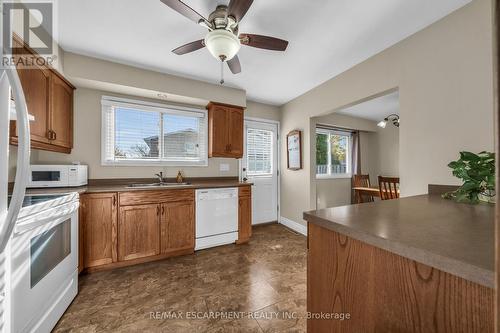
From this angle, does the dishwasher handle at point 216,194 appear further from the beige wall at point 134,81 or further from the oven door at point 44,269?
the beige wall at point 134,81

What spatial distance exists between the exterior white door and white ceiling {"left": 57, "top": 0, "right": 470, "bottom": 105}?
52.7 inches

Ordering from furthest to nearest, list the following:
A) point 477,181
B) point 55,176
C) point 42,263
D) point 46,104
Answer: point 55,176 < point 46,104 < point 42,263 < point 477,181

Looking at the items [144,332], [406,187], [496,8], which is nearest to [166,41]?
[496,8]

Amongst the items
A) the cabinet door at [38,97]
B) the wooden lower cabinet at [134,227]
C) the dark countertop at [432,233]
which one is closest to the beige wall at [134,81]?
the cabinet door at [38,97]

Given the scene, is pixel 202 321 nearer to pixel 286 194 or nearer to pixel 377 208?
pixel 377 208

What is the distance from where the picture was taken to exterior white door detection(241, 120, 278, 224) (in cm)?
372

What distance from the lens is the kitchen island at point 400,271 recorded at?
1.45ft

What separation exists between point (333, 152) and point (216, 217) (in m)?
3.22

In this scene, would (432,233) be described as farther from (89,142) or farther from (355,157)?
(355,157)

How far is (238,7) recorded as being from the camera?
4.35 ft

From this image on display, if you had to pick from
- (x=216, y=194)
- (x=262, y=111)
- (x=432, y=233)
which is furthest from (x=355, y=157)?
(x=432, y=233)

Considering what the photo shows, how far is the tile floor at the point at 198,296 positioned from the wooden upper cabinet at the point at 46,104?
1.47 metres

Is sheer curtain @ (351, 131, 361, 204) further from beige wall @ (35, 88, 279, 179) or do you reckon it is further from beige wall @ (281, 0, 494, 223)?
beige wall @ (35, 88, 279, 179)

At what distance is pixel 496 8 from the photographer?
0.77 ft
